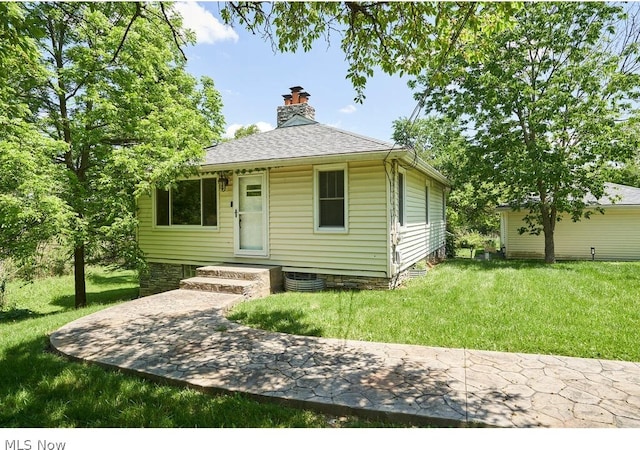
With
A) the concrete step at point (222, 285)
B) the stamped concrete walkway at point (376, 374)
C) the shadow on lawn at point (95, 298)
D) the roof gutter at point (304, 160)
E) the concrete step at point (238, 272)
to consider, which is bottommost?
the shadow on lawn at point (95, 298)

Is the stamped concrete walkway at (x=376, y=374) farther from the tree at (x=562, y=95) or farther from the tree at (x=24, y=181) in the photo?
the tree at (x=562, y=95)

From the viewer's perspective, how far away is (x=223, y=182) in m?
8.90

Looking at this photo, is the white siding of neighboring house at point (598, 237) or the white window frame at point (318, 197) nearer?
the white window frame at point (318, 197)

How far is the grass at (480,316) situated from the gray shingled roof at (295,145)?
3.05 m

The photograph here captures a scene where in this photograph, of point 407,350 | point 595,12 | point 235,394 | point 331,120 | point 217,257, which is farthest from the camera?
point 595,12

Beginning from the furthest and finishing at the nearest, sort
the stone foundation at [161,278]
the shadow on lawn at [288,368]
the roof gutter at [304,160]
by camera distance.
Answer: the stone foundation at [161,278]
the roof gutter at [304,160]
the shadow on lawn at [288,368]

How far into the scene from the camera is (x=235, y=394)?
3.29 meters

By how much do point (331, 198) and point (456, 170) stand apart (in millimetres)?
10835

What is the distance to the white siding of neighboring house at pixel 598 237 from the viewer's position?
15.2 meters

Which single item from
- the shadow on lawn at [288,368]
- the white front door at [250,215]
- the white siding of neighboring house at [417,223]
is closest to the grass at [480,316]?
the shadow on lawn at [288,368]

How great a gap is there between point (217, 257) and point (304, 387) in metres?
6.28

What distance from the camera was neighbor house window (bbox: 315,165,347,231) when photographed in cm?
777
